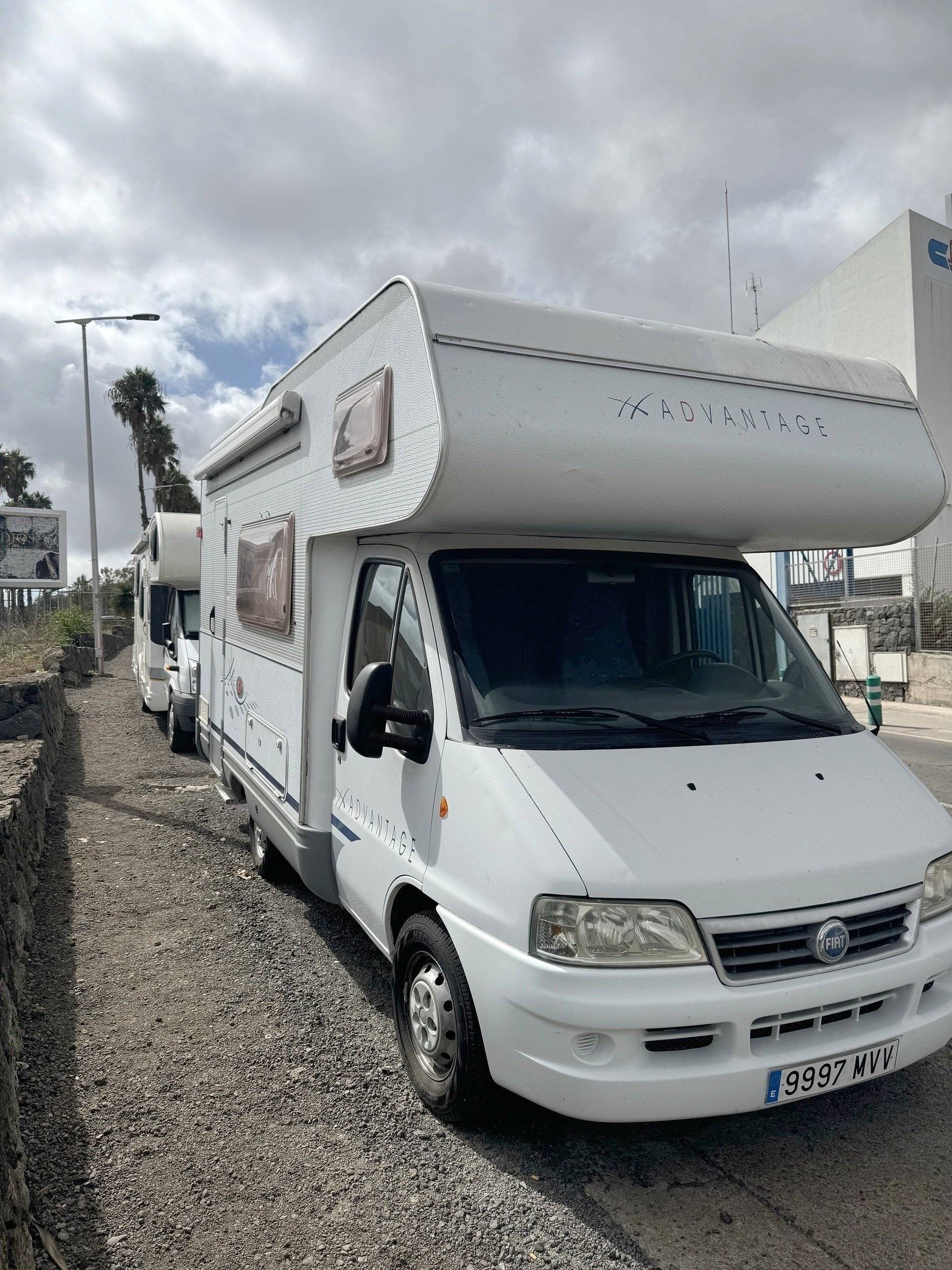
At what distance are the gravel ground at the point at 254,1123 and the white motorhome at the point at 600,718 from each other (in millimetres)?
294

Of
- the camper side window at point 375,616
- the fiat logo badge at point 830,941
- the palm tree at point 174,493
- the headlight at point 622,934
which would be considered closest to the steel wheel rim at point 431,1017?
the headlight at point 622,934

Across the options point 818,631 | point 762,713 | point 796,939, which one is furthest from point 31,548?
point 796,939

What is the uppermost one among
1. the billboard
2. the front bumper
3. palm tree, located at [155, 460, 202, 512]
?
palm tree, located at [155, 460, 202, 512]

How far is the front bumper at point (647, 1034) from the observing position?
2.62 meters

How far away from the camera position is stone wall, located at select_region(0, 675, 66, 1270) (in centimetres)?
242

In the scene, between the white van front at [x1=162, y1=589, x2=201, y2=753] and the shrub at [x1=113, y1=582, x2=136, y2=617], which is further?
the shrub at [x1=113, y1=582, x2=136, y2=617]

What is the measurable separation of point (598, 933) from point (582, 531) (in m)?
1.68

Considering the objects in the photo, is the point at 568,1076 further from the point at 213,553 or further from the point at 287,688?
the point at 213,553

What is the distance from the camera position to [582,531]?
12.3 ft

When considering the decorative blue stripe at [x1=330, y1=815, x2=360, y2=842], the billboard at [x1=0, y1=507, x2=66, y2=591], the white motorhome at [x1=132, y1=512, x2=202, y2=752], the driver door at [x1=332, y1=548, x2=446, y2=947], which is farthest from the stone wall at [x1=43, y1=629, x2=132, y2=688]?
the driver door at [x1=332, y1=548, x2=446, y2=947]

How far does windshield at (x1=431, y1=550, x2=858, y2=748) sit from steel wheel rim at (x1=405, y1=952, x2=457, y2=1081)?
0.88 metres

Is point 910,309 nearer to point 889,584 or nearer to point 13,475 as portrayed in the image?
point 889,584

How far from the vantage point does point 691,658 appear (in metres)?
3.87

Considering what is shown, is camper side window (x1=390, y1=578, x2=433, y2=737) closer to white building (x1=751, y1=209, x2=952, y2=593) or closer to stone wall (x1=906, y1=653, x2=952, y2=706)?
stone wall (x1=906, y1=653, x2=952, y2=706)
